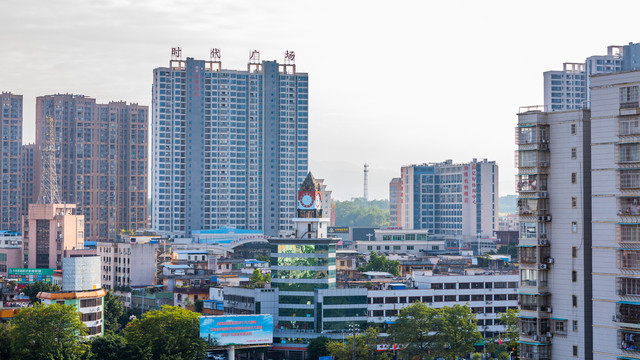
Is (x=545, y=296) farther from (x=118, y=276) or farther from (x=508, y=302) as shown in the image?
(x=118, y=276)

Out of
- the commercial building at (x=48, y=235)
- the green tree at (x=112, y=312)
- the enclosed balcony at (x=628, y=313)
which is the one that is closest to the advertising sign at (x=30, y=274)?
the commercial building at (x=48, y=235)

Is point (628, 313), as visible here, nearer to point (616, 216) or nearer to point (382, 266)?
point (616, 216)

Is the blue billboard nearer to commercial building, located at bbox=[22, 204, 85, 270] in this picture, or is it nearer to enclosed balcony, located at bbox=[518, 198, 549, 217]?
enclosed balcony, located at bbox=[518, 198, 549, 217]

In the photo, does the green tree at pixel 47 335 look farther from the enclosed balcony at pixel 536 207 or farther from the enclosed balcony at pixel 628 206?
the enclosed balcony at pixel 628 206

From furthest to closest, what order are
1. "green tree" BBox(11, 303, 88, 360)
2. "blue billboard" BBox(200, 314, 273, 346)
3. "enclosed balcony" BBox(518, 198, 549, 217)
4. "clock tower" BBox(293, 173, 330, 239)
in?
1. "clock tower" BBox(293, 173, 330, 239)
2. "blue billboard" BBox(200, 314, 273, 346)
3. "green tree" BBox(11, 303, 88, 360)
4. "enclosed balcony" BBox(518, 198, 549, 217)

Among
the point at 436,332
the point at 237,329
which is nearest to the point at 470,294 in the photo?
the point at 436,332

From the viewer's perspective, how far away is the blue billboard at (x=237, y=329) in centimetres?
10688

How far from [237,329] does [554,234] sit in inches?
1768

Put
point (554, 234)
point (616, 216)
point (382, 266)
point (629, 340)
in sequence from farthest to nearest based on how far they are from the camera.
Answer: point (382, 266), point (554, 234), point (616, 216), point (629, 340)

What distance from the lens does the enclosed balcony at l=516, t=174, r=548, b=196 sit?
77.2m

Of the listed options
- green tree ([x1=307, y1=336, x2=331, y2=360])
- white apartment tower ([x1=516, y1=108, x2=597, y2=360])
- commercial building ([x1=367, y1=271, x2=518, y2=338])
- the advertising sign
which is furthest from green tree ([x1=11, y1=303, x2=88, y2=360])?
the advertising sign

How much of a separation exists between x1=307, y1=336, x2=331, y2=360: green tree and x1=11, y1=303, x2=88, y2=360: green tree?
86.4ft

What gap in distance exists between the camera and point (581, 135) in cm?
7556

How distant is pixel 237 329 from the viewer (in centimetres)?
10994
